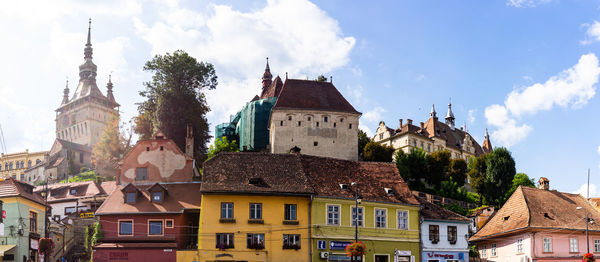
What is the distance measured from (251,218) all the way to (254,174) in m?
3.43

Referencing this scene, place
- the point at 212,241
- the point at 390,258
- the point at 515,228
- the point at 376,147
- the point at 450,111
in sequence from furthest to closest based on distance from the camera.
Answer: the point at 450,111 → the point at 376,147 → the point at 515,228 → the point at 390,258 → the point at 212,241

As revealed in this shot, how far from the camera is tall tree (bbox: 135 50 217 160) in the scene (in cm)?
8275

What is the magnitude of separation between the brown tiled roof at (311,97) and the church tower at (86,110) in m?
104

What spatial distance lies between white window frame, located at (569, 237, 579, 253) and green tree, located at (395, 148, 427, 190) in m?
31.1

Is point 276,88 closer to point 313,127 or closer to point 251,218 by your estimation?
point 313,127

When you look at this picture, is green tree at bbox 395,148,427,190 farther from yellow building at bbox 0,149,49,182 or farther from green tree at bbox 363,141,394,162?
yellow building at bbox 0,149,49,182

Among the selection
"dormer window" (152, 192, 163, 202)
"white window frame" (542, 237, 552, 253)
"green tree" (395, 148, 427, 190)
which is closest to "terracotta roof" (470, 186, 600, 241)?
"white window frame" (542, 237, 552, 253)

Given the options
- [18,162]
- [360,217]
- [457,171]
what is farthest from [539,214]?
[18,162]

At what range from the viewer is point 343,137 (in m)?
83.2

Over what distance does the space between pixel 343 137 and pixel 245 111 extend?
19176mm

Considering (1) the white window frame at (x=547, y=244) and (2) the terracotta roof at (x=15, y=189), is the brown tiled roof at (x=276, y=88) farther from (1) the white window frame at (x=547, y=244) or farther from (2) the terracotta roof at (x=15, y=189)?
(1) the white window frame at (x=547, y=244)

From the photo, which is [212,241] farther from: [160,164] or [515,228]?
[515,228]

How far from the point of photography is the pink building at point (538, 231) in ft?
172

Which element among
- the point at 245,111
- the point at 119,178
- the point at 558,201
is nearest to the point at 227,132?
the point at 245,111
